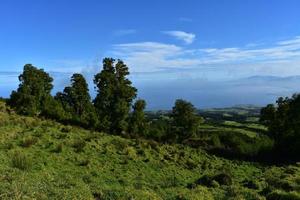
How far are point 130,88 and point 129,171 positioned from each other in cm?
3740

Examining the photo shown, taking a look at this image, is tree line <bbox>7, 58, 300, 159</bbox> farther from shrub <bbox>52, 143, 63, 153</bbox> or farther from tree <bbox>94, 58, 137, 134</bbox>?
shrub <bbox>52, 143, 63, 153</bbox>

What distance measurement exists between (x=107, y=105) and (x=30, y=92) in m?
11.9

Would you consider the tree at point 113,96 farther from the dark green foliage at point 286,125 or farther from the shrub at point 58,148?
the shrub at point 58,148

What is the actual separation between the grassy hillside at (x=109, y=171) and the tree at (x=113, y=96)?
16855 mm

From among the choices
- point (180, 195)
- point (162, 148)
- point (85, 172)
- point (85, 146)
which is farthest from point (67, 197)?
point (162, 148)

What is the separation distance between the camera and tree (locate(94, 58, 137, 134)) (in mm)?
70562

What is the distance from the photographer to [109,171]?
3306 cm

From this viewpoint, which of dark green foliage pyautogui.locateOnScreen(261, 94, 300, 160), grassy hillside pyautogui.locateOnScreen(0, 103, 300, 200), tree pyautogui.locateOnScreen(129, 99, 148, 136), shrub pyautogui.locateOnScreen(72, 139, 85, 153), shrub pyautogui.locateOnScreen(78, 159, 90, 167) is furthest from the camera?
tree pyautogui.locateOnScreen(129, 99, 148, 136)

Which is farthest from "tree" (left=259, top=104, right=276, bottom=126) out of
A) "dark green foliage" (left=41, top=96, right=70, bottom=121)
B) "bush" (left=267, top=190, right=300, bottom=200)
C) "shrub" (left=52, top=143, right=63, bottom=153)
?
"bush" (left=267, top=190, right=300, bottom=200)

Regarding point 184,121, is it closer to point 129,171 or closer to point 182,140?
point 182,140

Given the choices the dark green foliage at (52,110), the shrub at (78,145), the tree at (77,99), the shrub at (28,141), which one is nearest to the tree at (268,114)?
the tree at (77,99)

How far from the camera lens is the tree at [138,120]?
7200 centimetres

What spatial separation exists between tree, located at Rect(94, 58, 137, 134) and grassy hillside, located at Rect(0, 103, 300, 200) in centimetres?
1685

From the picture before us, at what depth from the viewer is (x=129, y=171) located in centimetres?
3481
